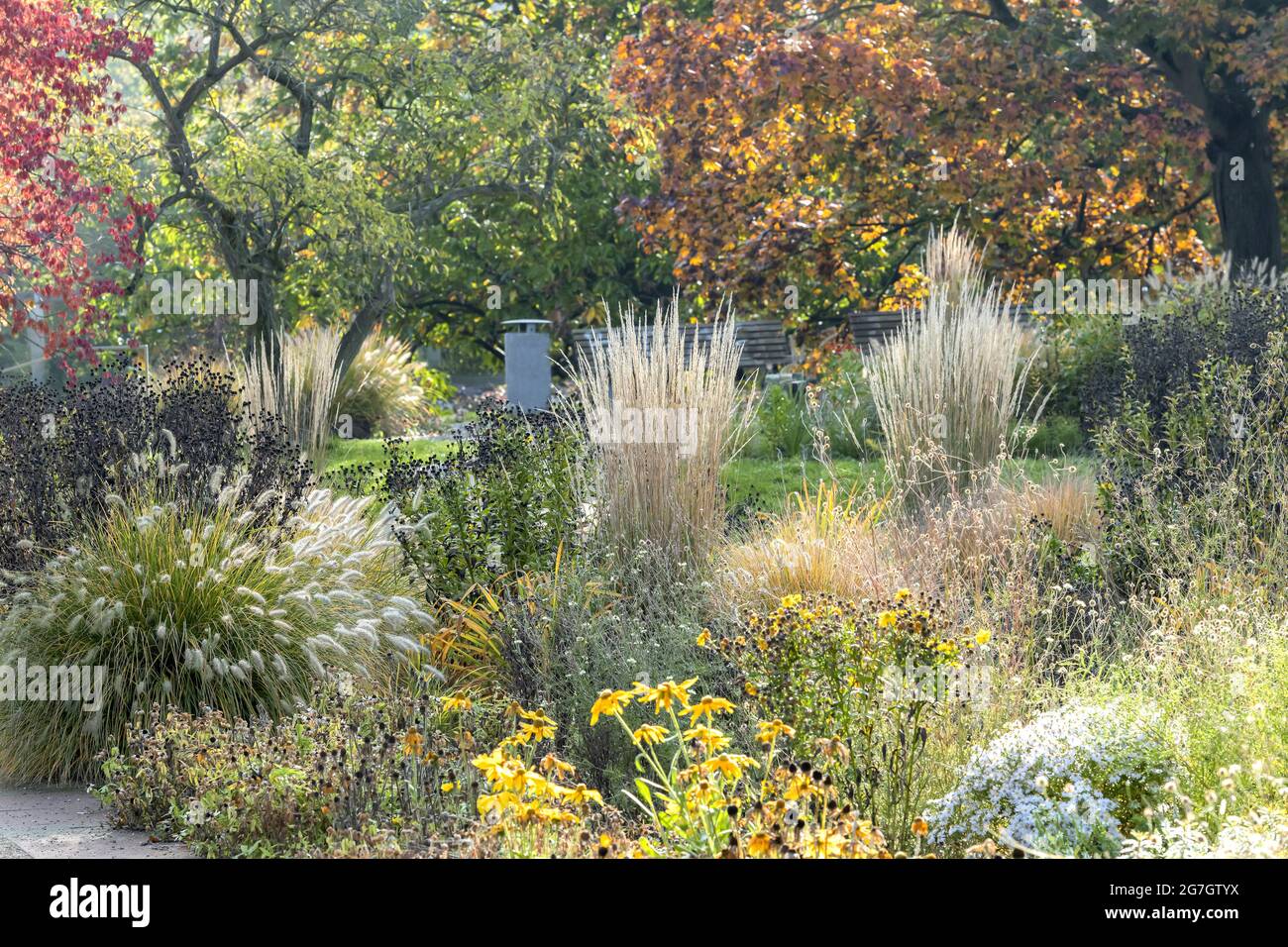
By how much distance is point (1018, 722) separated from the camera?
4.54 metres

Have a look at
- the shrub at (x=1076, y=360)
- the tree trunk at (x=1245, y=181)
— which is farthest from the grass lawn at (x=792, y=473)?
the tree trunk at (x=1245, y=181)

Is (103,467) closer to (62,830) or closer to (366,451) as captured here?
(62,830)

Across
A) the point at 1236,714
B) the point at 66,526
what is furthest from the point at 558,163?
the point at 1236,714

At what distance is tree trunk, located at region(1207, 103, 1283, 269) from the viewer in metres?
14.2

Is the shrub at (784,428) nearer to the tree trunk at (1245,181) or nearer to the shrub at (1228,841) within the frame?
the tree trunk at (1245,181)

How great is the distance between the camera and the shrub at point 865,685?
4.25 metres

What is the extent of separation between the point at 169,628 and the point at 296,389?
717 centimetres

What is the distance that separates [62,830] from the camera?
4.65 meters

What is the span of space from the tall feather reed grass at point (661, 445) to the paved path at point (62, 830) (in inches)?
101

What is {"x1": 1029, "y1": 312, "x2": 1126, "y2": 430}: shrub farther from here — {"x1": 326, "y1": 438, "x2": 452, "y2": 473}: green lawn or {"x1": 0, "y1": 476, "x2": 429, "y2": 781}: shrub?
{"x1": 0, "y1": 476, "x2": 429, "y2": 781}: shrub

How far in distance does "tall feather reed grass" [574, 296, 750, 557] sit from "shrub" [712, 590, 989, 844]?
1.98m

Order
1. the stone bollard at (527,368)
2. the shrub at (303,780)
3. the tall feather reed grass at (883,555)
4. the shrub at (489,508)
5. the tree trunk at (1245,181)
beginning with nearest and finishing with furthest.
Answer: the shrub at (303,780), the tall feather reed grass at (883,555), the shrub at (489,508), the tree trunk at (1245,181), the stone bollard at (527,368)

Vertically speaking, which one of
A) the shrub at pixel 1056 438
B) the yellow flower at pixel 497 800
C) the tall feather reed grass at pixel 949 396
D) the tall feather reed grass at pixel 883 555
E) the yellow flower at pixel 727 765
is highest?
the tall feather reed grass at pixel 949 396
